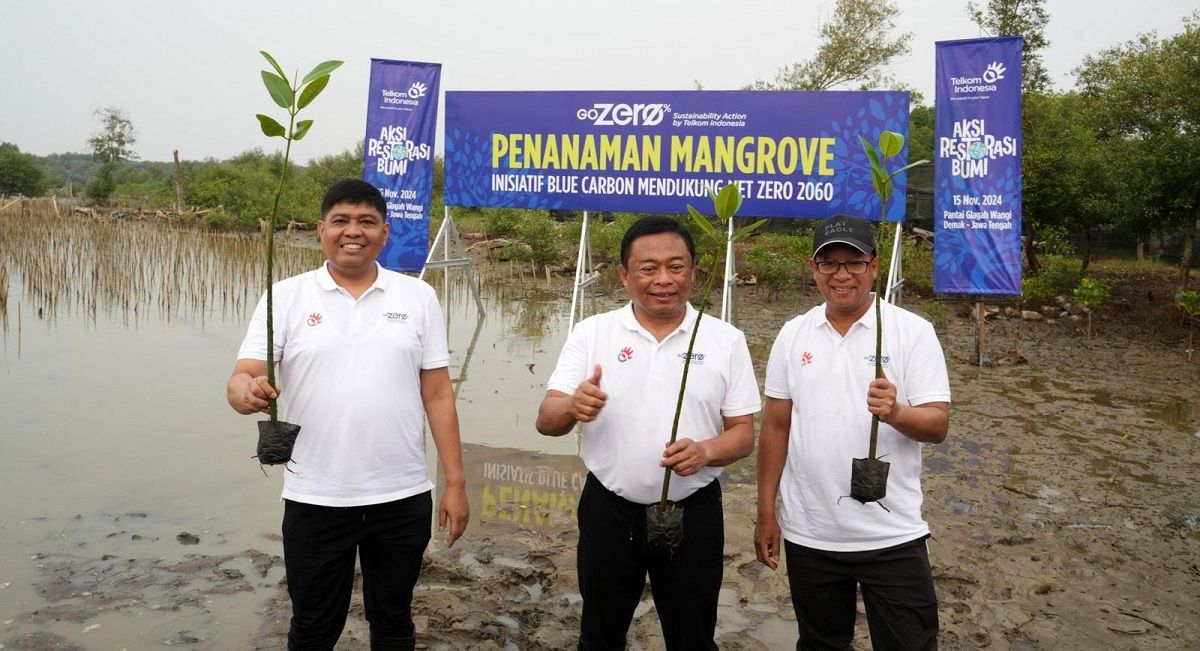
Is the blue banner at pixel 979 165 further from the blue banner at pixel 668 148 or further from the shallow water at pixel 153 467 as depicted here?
the shallow water at pixel 153 467

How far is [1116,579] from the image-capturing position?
3941 mm

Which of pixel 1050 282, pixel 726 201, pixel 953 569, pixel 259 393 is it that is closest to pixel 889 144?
pixel 726 201

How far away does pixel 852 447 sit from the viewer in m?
2.37

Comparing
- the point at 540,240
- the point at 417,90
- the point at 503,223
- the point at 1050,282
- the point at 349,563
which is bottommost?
the point at 349,563

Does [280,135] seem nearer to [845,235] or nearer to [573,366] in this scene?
[573,366]

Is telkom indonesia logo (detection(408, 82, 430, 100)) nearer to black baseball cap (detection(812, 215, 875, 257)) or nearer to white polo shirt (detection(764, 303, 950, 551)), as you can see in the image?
black baseball cap (detection(812, 215, 875, 257))

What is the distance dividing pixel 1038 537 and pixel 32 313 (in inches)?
431

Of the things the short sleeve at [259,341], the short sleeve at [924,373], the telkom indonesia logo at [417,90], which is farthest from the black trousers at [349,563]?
the telkom indonesia logo at [417,90]

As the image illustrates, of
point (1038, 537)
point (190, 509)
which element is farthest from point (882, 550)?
point (190, 509)

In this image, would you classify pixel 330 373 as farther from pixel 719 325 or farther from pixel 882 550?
pixel 882 550

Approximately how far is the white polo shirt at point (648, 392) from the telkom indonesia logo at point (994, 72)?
668 cm

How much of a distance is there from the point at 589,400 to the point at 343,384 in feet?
2.20

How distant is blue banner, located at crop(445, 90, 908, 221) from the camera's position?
26.5 feet

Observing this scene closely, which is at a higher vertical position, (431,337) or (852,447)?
(431,337)
